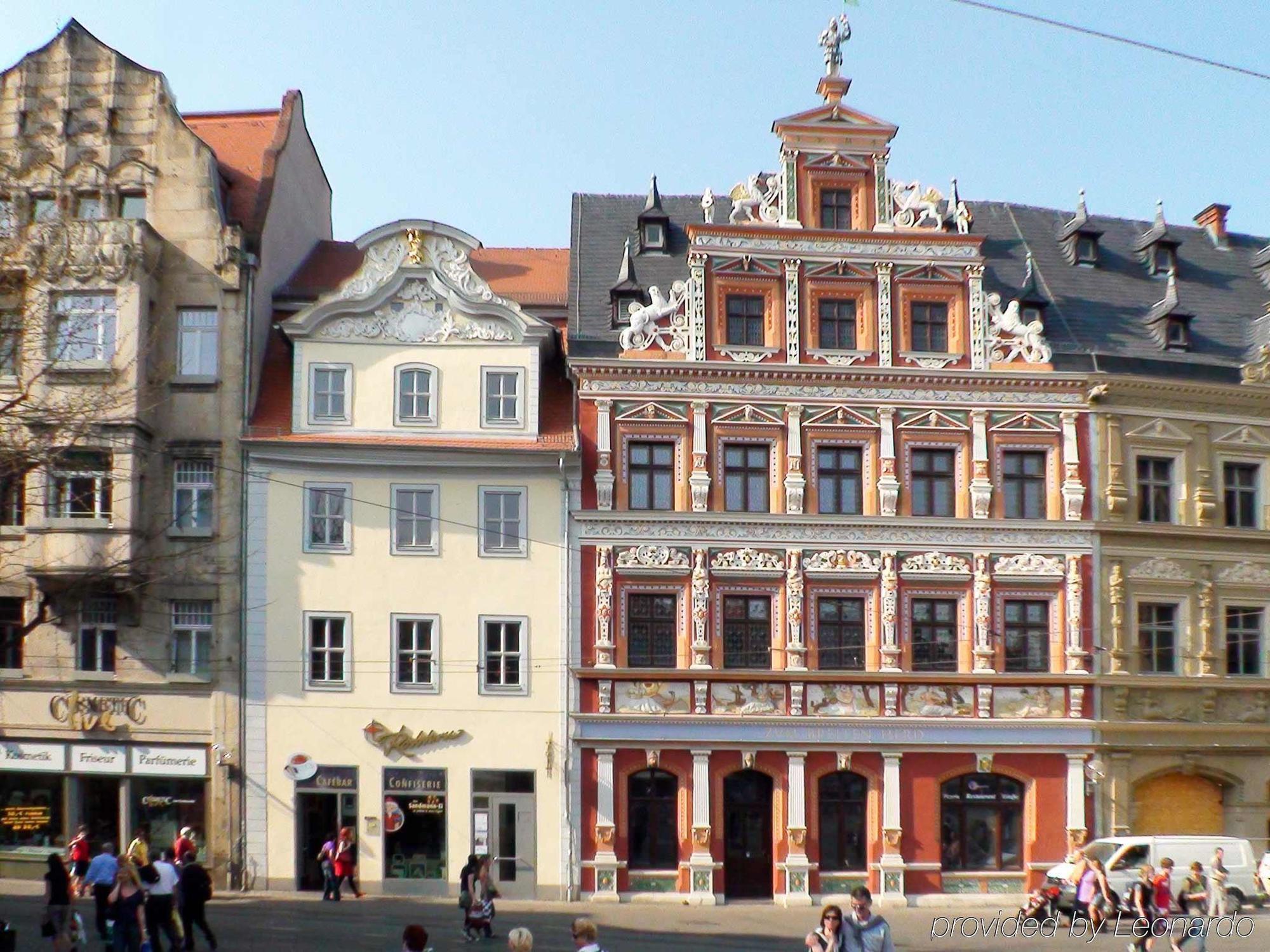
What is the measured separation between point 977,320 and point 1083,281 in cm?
559

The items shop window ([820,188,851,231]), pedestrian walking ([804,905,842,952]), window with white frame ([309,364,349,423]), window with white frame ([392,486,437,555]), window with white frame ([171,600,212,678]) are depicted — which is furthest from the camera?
shop window ([820,188,851,231])

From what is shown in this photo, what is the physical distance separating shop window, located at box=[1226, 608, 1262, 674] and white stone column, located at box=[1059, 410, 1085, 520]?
492 cm

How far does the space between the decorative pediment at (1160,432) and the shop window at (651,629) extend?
39.6 feet

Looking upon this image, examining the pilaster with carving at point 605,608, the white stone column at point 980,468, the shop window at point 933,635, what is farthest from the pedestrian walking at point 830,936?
the white stone column at point 980,468

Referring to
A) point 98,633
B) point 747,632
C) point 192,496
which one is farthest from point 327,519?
point 747,632

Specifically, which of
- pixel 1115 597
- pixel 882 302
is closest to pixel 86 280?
pixel 882 302

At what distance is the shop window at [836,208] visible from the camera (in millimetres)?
39844

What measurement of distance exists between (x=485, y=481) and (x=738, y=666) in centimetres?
732

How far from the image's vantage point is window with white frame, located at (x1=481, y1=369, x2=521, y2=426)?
126 ft

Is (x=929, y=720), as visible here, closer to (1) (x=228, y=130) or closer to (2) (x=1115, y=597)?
(2) (x=1115, y=597)

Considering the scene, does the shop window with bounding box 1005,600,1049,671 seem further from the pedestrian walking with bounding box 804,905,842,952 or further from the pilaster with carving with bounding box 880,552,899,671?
the pedestrian walking with bounding box 804,905,842,952

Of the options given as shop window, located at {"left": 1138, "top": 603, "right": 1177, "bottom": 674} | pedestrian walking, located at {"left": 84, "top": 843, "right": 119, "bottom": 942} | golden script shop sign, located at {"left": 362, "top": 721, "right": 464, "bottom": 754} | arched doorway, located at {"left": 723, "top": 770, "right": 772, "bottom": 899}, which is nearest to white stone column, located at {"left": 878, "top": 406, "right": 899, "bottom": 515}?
shop window, located at {"left": 1138, "top": 603, "right": 1177, "bottom": 674}

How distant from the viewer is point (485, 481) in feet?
125

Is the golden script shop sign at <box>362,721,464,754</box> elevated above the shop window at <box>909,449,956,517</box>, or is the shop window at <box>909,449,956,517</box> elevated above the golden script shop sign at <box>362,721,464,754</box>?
the shop window at <box>909,449,956,517</box>
